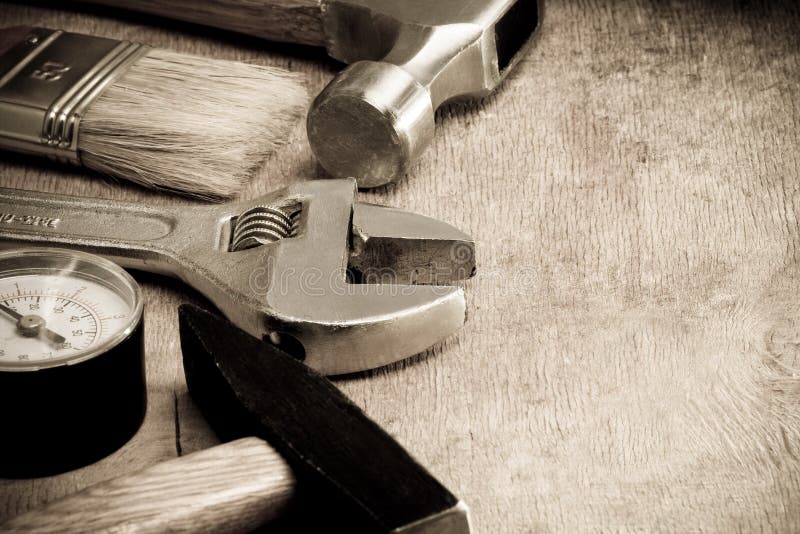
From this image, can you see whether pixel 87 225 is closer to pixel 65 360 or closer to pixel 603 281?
pixel 65 360

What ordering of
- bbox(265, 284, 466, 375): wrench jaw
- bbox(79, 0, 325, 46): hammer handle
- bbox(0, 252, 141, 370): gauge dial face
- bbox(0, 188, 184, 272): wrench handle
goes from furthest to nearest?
1. bbox(79, 0, 325, 46): hammer handle
2. bbox(0, 188, 184, 272): wrench handle
3. bbox(265, 284, 466, 375): wrench jaw
4. bbox(0, 252, 141, 370): gauge dial face

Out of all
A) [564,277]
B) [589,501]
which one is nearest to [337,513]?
[589,501]

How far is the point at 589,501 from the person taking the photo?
113cm

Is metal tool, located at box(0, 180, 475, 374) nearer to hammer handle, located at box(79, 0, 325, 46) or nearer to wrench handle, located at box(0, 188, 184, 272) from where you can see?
wrench handle, located at box(0, 188, 184, 272)

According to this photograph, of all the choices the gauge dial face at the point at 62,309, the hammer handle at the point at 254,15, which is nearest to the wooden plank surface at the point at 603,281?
the hammer handle at the point at 254,15

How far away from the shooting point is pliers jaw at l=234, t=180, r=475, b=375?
1.23m

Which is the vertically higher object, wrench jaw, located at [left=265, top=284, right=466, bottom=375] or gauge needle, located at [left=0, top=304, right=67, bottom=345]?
gauge needle, located at [left=0, top=304, right=67, bottom=345]

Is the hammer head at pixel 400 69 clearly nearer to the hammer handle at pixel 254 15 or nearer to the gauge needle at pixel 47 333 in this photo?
the hammer handle at pixel 254 15

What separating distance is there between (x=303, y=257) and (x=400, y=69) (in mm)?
385

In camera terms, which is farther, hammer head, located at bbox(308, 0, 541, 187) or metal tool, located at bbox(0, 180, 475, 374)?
hammer head, located at bbox(308, 0, 541, 187)

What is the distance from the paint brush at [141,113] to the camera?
5.05 ft

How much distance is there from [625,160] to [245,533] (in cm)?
83

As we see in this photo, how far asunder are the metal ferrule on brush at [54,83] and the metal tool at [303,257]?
6.8 inches

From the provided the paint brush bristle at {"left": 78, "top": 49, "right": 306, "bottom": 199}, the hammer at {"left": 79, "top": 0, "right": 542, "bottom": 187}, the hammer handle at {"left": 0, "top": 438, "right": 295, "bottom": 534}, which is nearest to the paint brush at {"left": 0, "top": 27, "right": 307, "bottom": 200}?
the paint brush bristle at {"left": 78, "top": 49, "right": 306, "bottom": 199}
